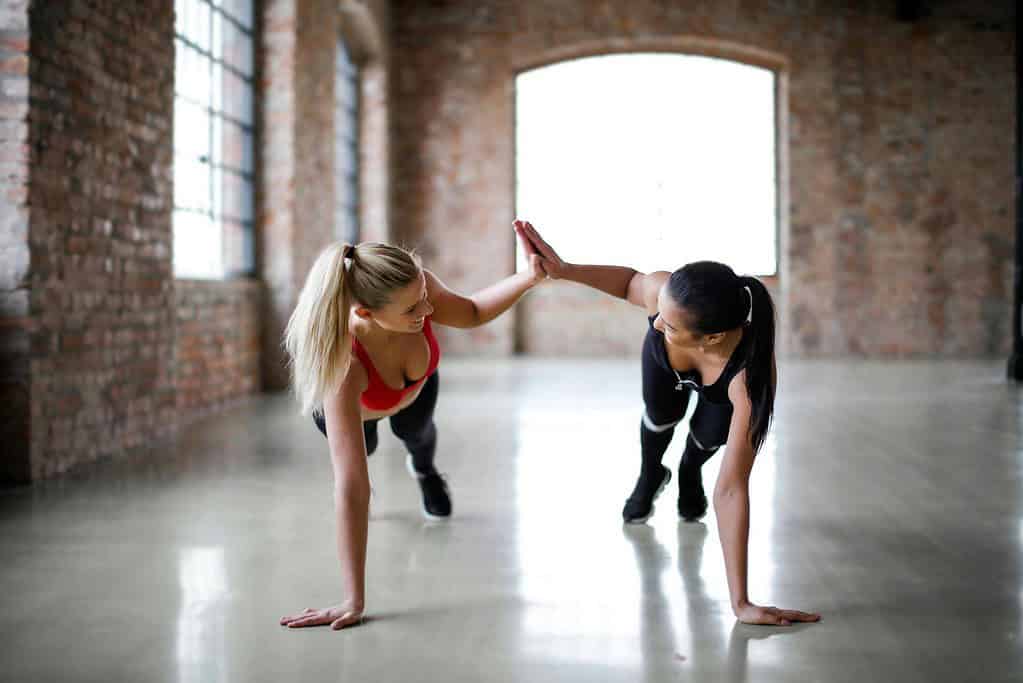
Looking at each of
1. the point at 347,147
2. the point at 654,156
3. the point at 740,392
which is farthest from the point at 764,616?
the point at 654,156

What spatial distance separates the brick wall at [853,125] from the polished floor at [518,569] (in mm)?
7030

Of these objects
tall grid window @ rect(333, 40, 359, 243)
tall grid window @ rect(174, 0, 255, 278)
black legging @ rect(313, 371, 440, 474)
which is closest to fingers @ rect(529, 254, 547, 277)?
black legging @ rect(313, 371, 440, 474)

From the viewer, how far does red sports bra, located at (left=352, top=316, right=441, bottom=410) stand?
2.73 metres

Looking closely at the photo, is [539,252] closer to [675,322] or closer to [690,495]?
[675,322]

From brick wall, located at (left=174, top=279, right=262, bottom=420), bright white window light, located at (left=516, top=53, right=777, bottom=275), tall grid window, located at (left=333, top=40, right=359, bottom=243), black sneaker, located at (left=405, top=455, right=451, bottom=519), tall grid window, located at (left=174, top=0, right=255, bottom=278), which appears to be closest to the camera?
black sneaker, located at (left=405, top=455, right=451, bottom=519)

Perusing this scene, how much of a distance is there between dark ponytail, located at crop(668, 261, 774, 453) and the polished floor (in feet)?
1.70

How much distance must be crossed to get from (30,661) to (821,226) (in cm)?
1126

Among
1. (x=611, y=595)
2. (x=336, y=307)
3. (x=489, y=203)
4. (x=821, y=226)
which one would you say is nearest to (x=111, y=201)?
(x=336, y=307)

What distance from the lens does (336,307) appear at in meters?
2.46

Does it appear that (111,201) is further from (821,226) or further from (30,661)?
(821,226)

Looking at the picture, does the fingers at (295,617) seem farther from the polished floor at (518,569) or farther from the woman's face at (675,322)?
the woman's face at (675,322)

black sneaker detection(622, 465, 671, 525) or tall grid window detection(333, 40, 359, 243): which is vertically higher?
tall grid window detection(333, 40, 359, 243)

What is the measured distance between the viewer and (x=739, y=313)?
2.35 metres

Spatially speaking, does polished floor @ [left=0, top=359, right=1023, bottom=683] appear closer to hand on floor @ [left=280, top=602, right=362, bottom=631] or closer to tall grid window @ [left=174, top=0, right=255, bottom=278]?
hand on floor @ [left=280, top=602, right=362, bottom=631]
